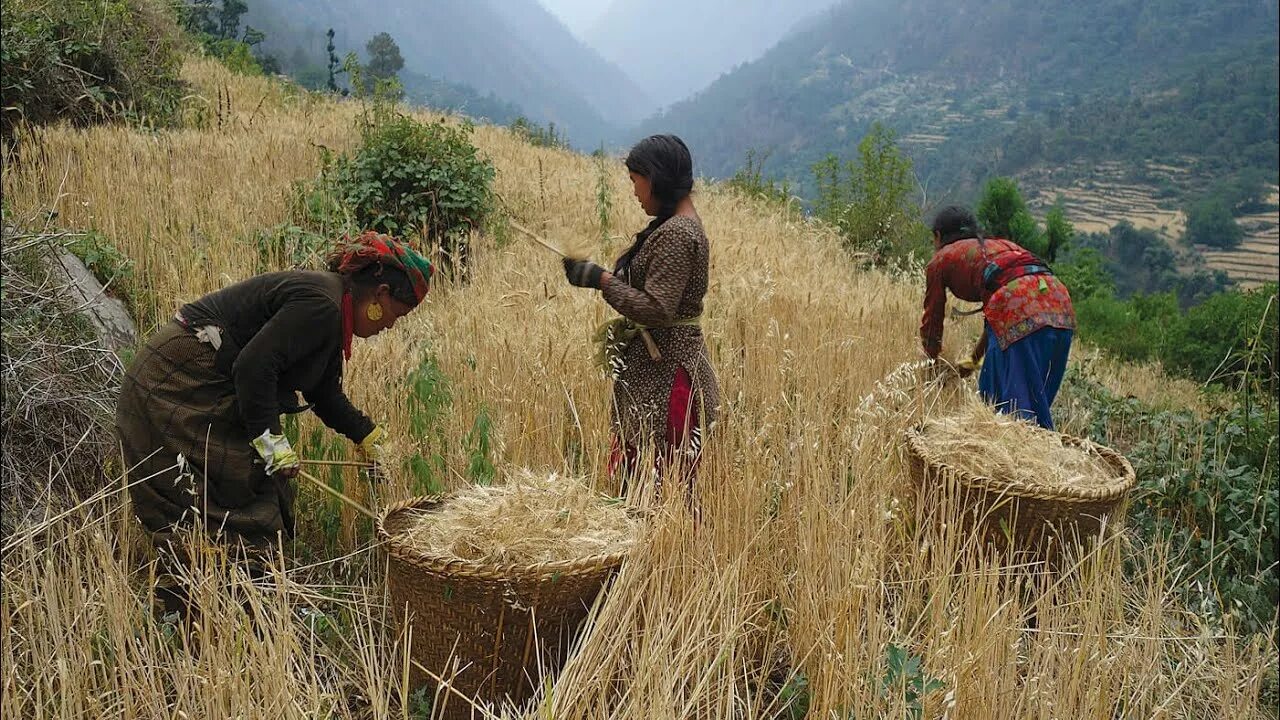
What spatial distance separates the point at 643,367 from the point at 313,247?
2728mm

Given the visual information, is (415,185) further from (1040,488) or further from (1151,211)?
(1151,211)

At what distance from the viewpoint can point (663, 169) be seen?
2768 millimetres

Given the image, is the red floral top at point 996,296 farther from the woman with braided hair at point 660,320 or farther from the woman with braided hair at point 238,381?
the woman with braided hair at point 238,381

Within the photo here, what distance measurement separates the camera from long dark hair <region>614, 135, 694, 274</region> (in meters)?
2.76

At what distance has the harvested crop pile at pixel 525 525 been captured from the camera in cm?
198

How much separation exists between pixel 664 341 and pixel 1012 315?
2.03 m

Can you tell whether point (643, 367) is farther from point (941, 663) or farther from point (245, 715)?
point (245, 715)

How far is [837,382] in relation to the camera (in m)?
3.97

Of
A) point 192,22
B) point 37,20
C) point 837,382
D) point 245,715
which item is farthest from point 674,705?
point 192,22

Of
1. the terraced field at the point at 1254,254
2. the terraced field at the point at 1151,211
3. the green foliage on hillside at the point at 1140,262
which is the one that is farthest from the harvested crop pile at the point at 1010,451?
the terraced field at the point at 1151,211

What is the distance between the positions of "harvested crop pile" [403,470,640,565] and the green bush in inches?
219

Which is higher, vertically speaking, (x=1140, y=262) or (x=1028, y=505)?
(x=1028, y=505)

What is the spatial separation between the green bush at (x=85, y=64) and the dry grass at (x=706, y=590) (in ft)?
6.42

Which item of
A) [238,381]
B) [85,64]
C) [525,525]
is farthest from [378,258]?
[85,64]
